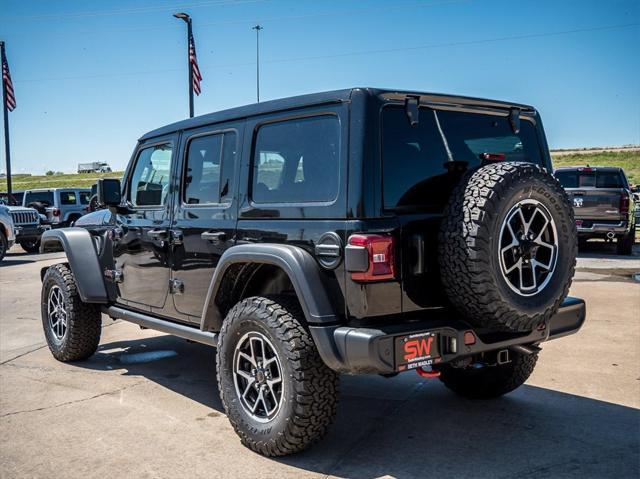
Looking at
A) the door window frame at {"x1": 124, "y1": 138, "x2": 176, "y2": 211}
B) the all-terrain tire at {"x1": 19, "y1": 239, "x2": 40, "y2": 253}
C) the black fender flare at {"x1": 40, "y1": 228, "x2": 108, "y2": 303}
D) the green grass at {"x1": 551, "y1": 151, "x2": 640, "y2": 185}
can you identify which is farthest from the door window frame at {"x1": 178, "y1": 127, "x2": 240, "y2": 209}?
the green grass at {"x1": 551, "y1": 151, "x2": 640, "y2": 185}

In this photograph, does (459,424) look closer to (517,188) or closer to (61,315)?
(517,188)

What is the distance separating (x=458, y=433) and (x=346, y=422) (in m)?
0.69

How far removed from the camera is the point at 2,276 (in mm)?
12305

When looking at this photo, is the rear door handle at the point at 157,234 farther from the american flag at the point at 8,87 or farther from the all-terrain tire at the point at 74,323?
the american flag at the point at 8,87

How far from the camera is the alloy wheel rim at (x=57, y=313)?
18.9 ft

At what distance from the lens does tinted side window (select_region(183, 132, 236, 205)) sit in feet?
13.6

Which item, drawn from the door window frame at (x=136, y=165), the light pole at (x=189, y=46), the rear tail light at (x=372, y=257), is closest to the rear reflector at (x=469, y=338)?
the rear tail light at (x=372, y=257)

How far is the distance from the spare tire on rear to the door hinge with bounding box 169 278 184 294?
1.93 m

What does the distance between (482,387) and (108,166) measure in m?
107

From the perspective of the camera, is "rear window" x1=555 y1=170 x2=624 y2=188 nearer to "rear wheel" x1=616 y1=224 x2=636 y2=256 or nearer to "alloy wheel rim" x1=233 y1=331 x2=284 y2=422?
"rear wheel" x1=616 y1=224 x2=636 y2=256

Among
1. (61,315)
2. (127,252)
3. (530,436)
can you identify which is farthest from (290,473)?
(61,315)

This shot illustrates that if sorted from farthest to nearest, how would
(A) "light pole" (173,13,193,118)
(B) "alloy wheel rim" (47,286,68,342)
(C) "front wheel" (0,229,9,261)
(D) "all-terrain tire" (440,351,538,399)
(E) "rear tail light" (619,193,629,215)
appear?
(A) "light pole" (173,13,193,118) → (C) "front wheel" (0,229,9,261) → (E) "rear tail light" (619,193,629,215) → (B) "alloy wheel rim" (47,286,68,342) → (D) "all-terrain tire" (440,351,538,399)

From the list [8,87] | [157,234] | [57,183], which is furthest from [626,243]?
[57,183]

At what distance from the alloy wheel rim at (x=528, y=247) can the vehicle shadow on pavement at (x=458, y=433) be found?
949 mm
